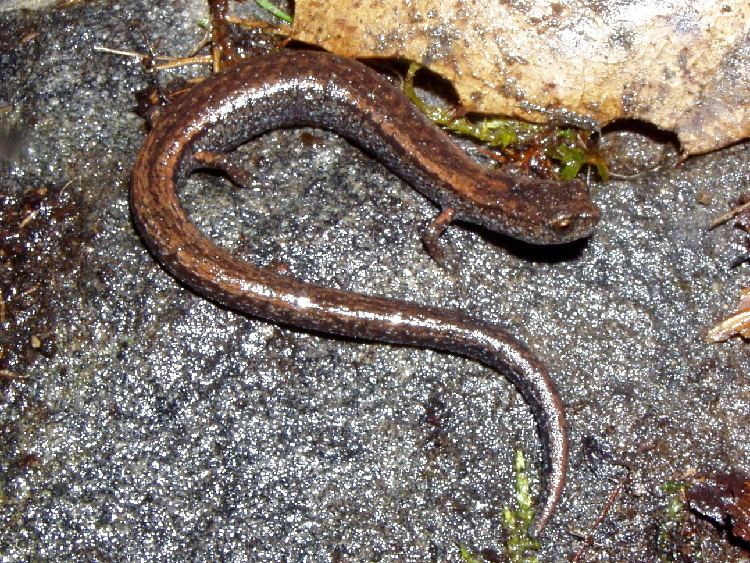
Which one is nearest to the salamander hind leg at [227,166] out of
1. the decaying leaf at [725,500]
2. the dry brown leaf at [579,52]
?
the dry brown leaf at [579,52]

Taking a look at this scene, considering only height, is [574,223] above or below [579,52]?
below

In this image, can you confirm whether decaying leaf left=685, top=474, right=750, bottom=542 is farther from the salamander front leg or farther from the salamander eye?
the salamander front leg

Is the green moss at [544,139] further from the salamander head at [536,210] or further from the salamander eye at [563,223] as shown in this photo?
the salamander eye at [563,223]

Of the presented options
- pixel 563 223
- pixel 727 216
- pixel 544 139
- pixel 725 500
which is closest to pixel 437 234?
pixel 563 223

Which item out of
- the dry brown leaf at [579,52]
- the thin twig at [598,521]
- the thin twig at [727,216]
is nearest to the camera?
the dry brown leaf at [579,52]

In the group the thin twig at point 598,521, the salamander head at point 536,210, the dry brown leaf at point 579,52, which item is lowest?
the thin twig at point 598,521

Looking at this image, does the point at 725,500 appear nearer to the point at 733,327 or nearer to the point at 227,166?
the point at 733,327

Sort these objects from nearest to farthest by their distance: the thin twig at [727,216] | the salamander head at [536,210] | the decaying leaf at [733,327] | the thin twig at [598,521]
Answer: the thin twig at [598,521] < the salamander head at [536,210] < the decaying leaf at [733,327] < the thin twig at [727,216]

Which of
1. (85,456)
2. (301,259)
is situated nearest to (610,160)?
(301,259)
